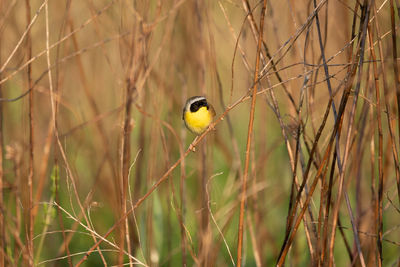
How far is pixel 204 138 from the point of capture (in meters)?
1.40

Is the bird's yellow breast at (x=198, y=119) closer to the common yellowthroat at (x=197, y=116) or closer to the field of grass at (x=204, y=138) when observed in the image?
the common yellowthroat at (x=197, y=116)

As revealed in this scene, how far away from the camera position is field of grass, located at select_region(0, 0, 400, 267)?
965 mm

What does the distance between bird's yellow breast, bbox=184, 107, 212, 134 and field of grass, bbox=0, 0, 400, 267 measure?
10 centimetres

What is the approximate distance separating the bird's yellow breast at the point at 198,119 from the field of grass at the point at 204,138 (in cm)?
10

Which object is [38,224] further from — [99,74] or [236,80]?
[236,80]

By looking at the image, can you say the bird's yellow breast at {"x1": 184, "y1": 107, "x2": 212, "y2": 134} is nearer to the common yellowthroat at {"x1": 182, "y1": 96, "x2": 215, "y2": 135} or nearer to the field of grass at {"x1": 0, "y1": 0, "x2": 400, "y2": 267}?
the common yellowthroat at {"x1": 182, "y1": 96, "x2": 215, "y2": 135}

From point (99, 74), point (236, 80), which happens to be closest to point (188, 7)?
point (236, 80)

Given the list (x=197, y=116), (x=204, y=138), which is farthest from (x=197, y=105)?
(x=204, y=138)

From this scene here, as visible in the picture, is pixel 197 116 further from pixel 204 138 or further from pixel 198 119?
pixel 204 138

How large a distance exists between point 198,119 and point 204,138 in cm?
65

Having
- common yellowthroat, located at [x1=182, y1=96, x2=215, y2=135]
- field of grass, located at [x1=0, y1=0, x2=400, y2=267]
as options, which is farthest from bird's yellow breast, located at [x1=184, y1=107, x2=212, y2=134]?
field of grass, located at [x1=0, y1=0, x2=400, y2=267]

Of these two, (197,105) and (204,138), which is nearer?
(204,138)

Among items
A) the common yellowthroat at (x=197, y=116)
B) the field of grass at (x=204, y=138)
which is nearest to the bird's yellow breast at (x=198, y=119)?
the common yellowthroat at (x=197, y=116)

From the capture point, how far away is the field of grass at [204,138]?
3.17ft
